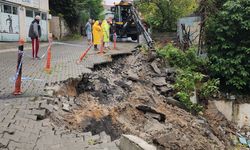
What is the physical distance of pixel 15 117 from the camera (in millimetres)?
6180

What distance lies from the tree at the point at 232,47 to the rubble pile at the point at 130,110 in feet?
7.11

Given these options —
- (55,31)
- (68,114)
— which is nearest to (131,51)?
(68,114)

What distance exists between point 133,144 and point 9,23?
19.0 metres

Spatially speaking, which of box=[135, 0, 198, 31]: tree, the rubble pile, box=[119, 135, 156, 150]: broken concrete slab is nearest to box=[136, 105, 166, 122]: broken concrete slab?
the rubble pile

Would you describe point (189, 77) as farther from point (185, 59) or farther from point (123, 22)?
point (123, 22)

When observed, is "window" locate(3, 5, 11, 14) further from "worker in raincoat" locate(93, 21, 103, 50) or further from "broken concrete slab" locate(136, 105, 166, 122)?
"broken concrete slab" locate(136, 105, 166, 122)

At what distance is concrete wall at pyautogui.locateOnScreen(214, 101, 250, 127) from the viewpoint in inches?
519

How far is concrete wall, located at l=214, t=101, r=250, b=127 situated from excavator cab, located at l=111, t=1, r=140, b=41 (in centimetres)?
1256

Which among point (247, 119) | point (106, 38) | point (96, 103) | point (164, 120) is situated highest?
point (106, 38)

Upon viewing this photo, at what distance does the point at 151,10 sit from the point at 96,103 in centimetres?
1897

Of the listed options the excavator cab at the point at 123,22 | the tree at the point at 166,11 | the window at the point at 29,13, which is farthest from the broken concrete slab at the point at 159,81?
the window at the point at 29,13

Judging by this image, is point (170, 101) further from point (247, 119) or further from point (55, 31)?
point (55, 31)

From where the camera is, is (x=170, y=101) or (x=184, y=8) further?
(x=184, y=8)

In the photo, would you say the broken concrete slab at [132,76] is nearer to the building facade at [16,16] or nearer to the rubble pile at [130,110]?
the rubble pile at [130,110]
